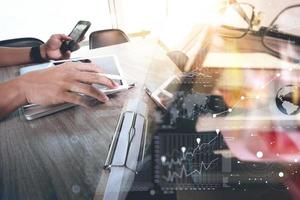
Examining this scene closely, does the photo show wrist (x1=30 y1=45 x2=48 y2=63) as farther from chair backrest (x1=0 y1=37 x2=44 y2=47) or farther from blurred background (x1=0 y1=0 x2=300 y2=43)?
blurred background (x1=0 y1=0 x2=300 y2=43)

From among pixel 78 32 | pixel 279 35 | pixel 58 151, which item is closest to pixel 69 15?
pixel 78 32

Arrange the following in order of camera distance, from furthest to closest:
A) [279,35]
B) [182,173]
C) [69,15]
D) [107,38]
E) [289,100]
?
[69,15], [107,38], [279,35], [289,100], [182,173]

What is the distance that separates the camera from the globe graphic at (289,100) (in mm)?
560

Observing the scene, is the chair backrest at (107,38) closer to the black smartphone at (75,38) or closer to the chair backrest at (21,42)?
the chair backrest at (21,42)

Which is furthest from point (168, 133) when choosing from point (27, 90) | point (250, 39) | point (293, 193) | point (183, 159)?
point (250, 39)

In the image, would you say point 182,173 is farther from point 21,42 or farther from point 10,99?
point 21,42

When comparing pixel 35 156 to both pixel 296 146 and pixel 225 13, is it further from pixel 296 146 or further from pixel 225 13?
pixel 225 13

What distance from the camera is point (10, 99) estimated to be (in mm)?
656

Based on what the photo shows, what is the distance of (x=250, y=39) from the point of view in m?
1.09

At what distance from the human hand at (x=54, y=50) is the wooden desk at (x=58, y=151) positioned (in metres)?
0.45

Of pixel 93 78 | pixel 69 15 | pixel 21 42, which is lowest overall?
pixel 69 15

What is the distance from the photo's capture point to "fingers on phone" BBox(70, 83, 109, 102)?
0.63m
